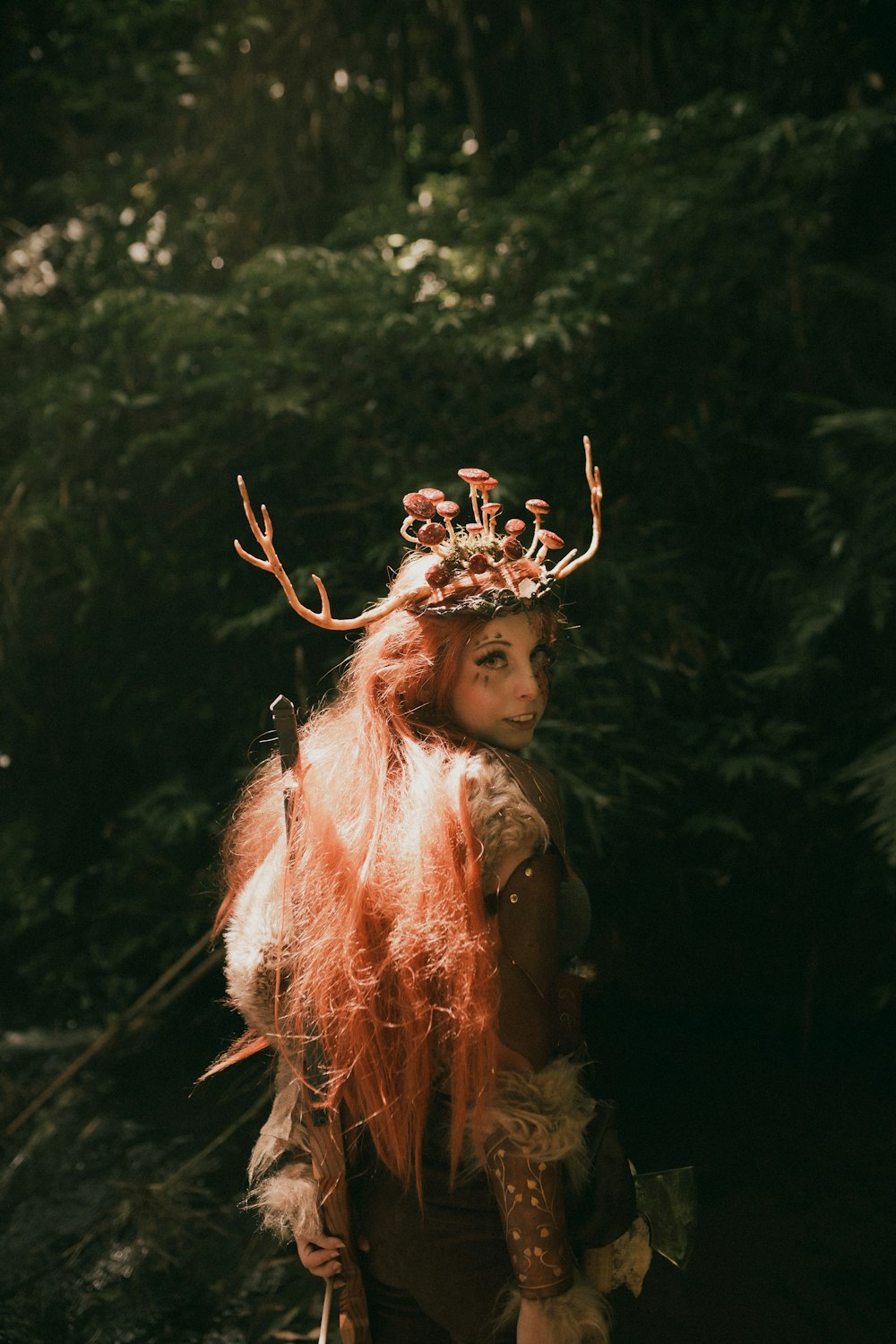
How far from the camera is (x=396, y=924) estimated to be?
4.68 ft

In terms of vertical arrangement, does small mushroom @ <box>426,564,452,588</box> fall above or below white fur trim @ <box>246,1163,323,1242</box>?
above

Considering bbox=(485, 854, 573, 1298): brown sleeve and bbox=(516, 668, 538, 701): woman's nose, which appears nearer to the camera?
bbox=(485, 854, 573, 1298): brown sleeve

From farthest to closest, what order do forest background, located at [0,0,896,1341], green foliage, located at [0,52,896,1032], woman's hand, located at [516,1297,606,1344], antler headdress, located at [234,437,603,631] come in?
green foliage, located at [0,52,896,1032]
forest background, located at [0,0,896,1341]
antler headdress, located at [234,437,603,631]
woman's hand, located at [516,1297,606,1344]

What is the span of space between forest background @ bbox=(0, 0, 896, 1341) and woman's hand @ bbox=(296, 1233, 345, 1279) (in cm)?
118

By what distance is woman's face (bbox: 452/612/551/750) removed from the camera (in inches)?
60.9

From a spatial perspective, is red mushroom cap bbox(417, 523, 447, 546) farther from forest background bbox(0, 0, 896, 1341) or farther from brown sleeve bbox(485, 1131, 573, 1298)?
forest background bbox(0, 0, 896, 1341)

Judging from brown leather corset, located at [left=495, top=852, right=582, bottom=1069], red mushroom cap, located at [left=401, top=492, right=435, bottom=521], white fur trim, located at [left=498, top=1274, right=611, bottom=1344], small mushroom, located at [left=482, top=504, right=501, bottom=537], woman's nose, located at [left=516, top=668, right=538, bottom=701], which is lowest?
white fur trim, located at [left=498, top=1274, right=611, bottom=1344]

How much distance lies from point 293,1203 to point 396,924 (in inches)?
20.3

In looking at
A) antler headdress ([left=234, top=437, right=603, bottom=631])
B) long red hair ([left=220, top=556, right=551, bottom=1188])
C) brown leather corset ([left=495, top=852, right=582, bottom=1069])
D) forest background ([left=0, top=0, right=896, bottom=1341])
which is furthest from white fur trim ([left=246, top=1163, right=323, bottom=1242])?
forest background ([left=0, top=0, right=896, bottom=1341])

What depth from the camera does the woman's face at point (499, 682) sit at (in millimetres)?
1548

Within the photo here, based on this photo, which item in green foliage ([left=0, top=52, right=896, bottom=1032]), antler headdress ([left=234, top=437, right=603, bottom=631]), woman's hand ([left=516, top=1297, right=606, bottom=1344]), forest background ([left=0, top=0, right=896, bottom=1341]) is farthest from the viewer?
green foliage ([left=0, top=52, right=896, bottom=1032])

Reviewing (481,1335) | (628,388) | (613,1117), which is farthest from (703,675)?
(481,1335)

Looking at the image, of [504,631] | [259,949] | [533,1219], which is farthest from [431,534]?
[533,1219]

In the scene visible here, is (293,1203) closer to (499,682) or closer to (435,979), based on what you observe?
(435,979)
